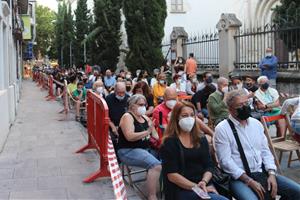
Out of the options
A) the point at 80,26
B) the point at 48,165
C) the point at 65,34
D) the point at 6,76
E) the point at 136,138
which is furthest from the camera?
the point at 65,34

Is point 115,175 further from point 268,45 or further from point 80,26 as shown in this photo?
point 80,26

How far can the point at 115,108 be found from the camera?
8281 mm

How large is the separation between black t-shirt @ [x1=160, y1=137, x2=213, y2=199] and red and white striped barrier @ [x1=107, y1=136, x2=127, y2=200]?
29.9 inches

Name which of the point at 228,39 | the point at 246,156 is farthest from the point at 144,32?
the point at 246,156

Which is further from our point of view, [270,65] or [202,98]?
[270,65]

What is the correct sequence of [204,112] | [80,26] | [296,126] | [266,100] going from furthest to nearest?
[80,26]
[204,112]
[266,100]
[296,126]

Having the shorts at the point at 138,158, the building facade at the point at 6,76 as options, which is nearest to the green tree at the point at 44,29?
the building facade at the point at 6,76

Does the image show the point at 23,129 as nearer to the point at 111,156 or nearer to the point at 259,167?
the point at 111,156

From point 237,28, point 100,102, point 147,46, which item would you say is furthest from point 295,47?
point 100,102

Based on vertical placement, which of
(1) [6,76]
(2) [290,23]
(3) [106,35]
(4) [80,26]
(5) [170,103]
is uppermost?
(4) [80,26]

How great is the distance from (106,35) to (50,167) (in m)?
20.6

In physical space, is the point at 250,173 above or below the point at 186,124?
below

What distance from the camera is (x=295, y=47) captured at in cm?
1484

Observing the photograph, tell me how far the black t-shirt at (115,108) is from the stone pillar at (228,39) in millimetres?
10468
